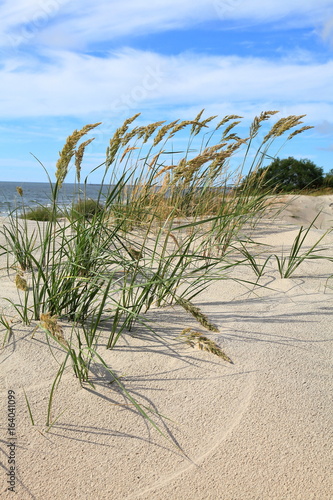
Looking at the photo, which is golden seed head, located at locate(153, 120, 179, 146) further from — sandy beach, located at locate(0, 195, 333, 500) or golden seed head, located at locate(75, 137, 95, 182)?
sandy beach, located at locate(0, 195, 333, 500)

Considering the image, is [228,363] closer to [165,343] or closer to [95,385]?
[165,343]

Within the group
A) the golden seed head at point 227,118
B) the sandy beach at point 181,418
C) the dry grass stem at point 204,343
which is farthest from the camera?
the golden seed head at point 227,118

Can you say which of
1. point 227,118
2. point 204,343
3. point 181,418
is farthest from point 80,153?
point 227,118

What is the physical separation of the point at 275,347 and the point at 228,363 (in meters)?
0.24

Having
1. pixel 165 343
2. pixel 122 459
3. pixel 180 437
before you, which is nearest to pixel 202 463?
pixel 180 437

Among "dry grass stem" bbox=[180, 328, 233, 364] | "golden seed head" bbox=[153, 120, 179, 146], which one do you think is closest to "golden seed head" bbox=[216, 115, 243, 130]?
"golden seed head" bbox=[153, 120, 179, 146]

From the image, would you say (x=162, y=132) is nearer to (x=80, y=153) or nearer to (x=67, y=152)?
(x=80, y=153)

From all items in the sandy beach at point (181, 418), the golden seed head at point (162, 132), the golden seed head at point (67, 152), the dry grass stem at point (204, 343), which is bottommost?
the sandy beach at point (181, 418)

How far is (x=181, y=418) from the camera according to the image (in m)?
1.51

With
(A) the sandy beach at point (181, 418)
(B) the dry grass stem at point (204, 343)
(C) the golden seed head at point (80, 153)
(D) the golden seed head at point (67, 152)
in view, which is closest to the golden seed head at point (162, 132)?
(C) the golden seed head at point (80, 153)

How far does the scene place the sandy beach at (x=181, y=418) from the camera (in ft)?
4.32

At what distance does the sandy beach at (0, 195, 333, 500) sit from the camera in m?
1.32

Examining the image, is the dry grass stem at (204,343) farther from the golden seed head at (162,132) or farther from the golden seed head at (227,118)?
the golden seed head at (227,118)

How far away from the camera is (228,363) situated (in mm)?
1793
